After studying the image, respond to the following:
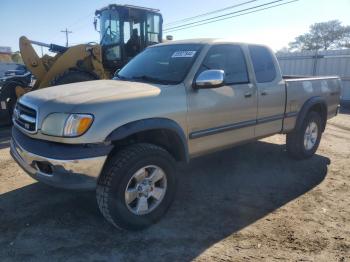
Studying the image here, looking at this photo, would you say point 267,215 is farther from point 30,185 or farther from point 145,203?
point 30,185

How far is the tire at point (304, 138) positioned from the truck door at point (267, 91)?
0.66 metres

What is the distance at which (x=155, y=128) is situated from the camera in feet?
11.4

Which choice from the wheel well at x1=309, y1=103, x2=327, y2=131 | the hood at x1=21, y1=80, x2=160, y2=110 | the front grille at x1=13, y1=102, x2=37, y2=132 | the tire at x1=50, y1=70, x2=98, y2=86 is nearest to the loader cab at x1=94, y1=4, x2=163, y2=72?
the tire at x1=50, y1=70, x2=98, y2=86

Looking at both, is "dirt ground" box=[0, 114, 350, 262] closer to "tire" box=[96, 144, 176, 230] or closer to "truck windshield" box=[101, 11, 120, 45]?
"tire" box=[96, 144, 176, 230]

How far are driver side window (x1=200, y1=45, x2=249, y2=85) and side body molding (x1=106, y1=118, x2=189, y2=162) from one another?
2.96 ft

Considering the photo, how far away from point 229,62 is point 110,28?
6.18 metres

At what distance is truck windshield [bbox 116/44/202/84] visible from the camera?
4.02 m

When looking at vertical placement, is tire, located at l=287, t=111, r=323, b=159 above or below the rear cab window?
below

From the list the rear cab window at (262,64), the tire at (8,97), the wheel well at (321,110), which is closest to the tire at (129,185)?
the rear cab window at (262,64)

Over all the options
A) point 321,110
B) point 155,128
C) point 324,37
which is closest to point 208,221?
point 155,128

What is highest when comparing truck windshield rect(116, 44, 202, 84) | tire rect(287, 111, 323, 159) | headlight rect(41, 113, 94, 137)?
truck windshield rect(116, 44, 202, 84)

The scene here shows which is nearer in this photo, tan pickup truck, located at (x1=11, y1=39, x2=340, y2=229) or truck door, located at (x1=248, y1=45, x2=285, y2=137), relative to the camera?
tan pickup truck, located at (x1=11, y1=39, x2=340, y2=229)

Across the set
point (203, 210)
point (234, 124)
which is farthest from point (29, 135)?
point (234, 124)

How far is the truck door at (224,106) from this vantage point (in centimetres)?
393
